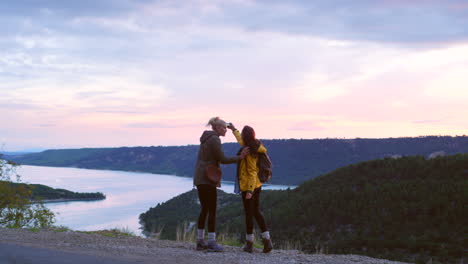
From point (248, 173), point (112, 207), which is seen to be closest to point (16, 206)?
point (248, 173)

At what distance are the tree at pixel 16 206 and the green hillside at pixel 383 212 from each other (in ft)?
49.0

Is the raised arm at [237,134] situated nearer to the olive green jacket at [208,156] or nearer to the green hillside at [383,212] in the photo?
the olive green jacket at [208,156]

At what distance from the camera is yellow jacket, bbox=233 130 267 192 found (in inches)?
326

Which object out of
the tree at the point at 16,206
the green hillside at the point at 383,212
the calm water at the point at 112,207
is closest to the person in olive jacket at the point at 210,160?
the tree at the point at 16,206

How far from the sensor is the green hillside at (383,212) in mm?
31000

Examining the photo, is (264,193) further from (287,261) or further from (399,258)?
(287,261)

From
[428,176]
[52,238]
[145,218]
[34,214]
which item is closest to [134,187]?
[145,218]

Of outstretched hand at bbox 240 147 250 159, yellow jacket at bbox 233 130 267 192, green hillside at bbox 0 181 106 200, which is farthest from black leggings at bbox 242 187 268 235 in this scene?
green hillside at bbox 0 181 106 200

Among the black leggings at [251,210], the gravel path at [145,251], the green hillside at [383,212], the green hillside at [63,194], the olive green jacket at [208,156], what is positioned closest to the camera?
the gravel path at [145,251]

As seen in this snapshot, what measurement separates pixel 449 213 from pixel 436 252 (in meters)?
6.86

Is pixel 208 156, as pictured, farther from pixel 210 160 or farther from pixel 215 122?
pixel 215 122

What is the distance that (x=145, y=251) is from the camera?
8.09m

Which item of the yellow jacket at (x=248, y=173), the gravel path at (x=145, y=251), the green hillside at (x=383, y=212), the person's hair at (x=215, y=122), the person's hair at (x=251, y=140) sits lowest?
the green hillside at (x=383, y=212)

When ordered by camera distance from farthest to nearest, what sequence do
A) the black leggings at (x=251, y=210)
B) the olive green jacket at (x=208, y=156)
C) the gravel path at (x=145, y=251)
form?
1. the black leggings at (x=251, y=210)
2. the olive green jacket at (x=208, y=156)
3. the gravel path at (x=145, y=251)
